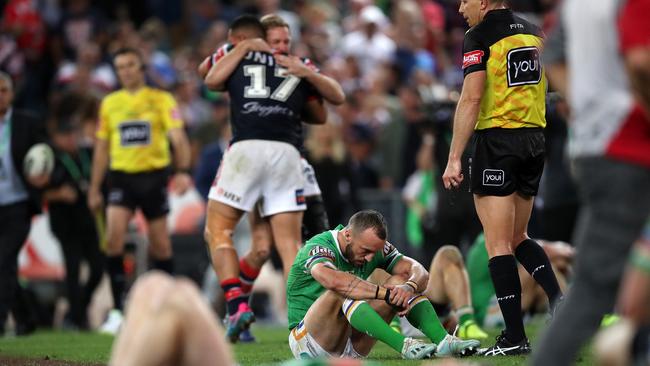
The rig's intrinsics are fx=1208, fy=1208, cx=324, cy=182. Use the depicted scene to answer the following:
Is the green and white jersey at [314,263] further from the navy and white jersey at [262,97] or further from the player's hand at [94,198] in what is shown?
the player's hand at [94,198]

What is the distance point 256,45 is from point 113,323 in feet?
14.7

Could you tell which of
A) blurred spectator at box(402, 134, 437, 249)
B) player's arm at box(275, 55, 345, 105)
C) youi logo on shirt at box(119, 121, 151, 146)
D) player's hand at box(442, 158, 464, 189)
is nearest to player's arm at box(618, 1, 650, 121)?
player's hand at box(442, 158, 464, 189)

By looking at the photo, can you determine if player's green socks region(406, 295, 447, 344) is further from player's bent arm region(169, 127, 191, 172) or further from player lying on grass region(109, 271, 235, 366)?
player's bent arm region(169, 127, 191, 172)

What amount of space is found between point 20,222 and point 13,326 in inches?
98.2

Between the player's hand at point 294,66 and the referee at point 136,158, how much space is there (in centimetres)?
330

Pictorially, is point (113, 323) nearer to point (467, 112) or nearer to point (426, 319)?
point (426, 319)

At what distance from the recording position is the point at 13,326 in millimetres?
14867

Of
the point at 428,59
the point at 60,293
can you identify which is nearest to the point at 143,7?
the point at 428,59

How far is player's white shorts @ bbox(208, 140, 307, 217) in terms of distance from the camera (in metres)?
10.6

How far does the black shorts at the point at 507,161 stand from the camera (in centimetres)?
862

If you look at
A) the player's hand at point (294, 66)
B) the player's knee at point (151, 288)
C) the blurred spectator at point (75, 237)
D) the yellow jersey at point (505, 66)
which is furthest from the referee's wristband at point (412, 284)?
the blurred spectator at point (75, 237)

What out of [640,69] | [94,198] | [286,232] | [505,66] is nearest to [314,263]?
[505,66]

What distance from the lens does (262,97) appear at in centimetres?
1068

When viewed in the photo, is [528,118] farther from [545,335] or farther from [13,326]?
[13,326]
